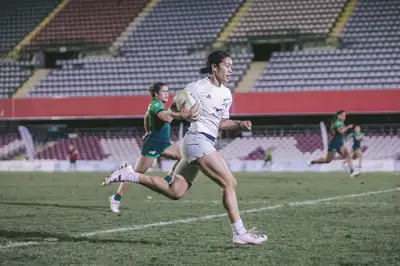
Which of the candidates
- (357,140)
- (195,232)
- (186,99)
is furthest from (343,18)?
(186,99)

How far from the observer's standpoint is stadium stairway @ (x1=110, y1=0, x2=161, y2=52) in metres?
43.7

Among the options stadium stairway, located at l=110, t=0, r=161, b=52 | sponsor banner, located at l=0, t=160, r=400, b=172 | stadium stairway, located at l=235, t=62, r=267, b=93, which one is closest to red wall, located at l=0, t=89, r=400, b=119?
stadium stairway, located at l=235, t=62, r=267, b=93

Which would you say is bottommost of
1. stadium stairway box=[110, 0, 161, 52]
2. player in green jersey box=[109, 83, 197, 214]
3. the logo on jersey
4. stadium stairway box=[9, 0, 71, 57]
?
stadium stairway box=[9, 0, 71, 57]

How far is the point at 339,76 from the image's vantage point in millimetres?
35812

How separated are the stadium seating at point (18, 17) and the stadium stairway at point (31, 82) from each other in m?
3.49

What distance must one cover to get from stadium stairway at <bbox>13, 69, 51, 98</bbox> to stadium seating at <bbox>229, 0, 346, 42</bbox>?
1117 centimetres

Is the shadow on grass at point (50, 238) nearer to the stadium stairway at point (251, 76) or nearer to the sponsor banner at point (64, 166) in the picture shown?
the sponsor banner at point (64, 166)

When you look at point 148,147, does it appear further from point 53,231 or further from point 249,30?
point 249,30

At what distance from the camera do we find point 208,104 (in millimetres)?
7785

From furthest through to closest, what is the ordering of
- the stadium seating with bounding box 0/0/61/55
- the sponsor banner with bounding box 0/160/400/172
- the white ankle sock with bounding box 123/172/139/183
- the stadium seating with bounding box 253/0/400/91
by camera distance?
the stadium seating with bounding box 0/0/61/55
the stadium seating with bounding box 253/0/400/91
the sponsor banner with bounding box 0/160/400/172
the white ankle sock with bounding box 123/172/139/183

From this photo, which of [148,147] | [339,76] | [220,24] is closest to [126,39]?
[220,24]

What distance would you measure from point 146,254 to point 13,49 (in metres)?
40.7

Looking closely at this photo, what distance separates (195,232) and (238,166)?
83.9 ft

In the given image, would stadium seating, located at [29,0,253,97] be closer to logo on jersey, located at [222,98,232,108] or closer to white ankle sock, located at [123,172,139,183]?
white ankle sock, located at [123,172,139,183]
